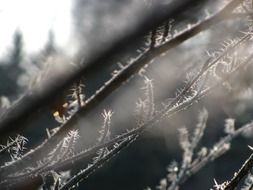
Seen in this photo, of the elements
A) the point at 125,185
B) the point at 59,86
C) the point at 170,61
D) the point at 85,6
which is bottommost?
the point at 125,185

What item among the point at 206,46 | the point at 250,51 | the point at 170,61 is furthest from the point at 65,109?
the point at 170,61

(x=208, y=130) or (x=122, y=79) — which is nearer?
(x=122, y=79)

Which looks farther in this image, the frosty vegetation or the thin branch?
the thin branch

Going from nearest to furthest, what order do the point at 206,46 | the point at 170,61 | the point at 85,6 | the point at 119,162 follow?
the point at 206,46 < the point at 170,61 < the point at 85,6 < the point at 119,162

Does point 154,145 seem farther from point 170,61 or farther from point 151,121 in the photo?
point 151,121

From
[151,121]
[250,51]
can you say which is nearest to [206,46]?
[250,51]

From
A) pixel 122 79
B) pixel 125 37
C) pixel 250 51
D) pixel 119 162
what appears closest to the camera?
pixel 125 37

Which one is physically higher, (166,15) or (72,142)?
(166,15)

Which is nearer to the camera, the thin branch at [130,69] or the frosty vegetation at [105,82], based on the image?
the frosty vegetation at [105,82]

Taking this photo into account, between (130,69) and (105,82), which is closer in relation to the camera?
(130,69)
